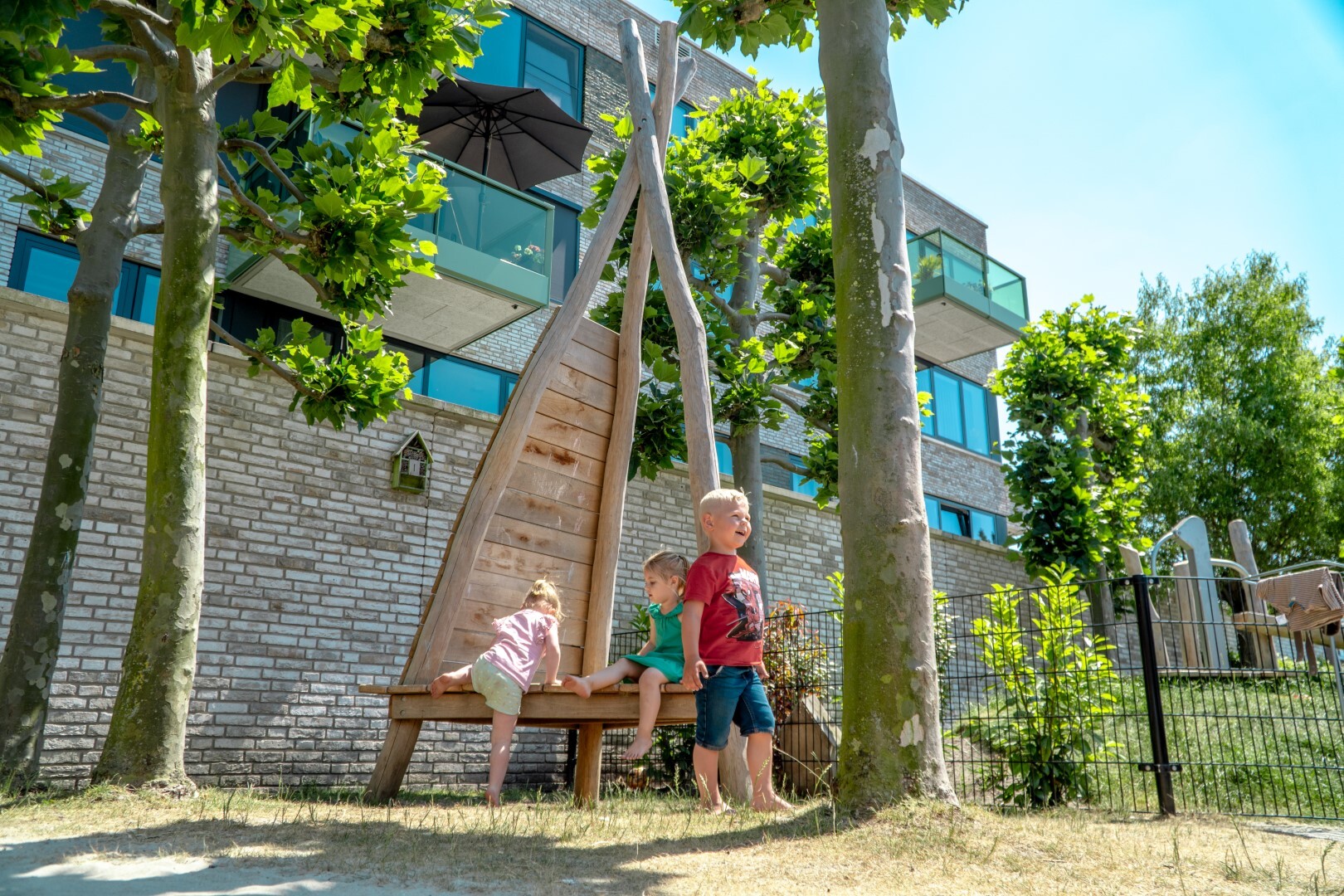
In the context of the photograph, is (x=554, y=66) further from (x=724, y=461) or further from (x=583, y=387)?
(x=583, y=387)

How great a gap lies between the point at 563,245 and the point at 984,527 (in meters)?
11.8

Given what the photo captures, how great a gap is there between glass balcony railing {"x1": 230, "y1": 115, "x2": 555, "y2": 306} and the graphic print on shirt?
6.99 metres

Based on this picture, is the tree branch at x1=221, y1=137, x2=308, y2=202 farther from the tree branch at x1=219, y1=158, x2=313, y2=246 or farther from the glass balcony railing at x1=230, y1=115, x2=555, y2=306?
the glass balcony railing at x1=230, y1=115, x2=555, y2=306

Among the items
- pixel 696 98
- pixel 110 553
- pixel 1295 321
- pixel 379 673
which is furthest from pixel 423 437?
pixel 1295 321

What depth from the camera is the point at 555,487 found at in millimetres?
6621

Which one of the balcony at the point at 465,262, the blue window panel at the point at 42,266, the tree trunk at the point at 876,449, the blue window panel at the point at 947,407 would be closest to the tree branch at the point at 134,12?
the tree trunk at the point at 876,449

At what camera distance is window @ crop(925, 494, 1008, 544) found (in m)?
20.3

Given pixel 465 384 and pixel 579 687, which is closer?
pixel 579 687

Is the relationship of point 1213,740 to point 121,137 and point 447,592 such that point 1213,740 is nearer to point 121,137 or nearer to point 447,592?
point 447,592

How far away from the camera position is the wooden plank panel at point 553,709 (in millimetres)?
5012

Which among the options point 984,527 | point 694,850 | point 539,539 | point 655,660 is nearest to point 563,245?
point 539,539

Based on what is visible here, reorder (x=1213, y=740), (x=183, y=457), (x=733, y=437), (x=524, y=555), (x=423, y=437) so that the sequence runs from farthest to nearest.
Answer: (x=733, y=437) → (x=423, y=437) → (x=1213, y=740) → (x=524, y=555) → (x=183, y=457)

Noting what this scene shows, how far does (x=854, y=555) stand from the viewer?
421cm

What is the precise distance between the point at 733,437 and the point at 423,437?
3236mm
